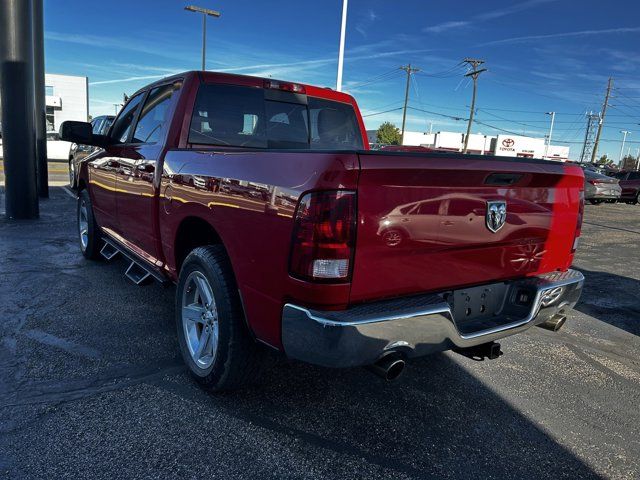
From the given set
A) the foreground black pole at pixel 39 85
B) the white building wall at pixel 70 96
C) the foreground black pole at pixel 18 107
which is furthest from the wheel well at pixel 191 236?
the white building wall at pixel 70 96

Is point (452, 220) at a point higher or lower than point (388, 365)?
higher

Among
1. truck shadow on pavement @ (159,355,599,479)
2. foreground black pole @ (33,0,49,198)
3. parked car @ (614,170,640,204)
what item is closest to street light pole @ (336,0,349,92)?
foreground black pole @ (33,0,49,198)

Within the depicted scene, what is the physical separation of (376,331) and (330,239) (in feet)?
1.50

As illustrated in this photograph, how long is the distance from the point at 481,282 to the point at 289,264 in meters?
1.18

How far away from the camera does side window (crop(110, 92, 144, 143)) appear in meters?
4.57

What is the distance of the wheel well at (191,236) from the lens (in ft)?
9.95

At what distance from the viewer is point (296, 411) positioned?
2.78m

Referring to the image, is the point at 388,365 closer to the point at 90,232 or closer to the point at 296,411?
the point at 296,411

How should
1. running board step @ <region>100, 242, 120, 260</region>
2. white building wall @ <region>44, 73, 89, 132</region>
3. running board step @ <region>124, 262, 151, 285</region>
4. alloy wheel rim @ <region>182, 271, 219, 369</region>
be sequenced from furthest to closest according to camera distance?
white building wall @ <region>44, 73, 89, 132</region> → running board step @ <region>100, 242, 120, 260</region> → running board step @ <region>124, 262, 151, 285</region> → alloy wheel rim @ <region>182, 271, 219, 369</region>

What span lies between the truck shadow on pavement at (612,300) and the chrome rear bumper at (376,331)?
119 inches

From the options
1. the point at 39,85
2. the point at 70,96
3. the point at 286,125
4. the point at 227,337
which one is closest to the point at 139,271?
the point at 286,125

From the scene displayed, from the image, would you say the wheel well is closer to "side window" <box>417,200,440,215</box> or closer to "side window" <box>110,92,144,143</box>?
"side window" <box>417,200,440,215</box>

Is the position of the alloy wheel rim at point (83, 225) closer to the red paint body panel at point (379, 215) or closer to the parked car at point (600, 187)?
the red paint body panel at point (379, 215)

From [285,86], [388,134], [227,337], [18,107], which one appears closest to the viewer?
[227,337]
